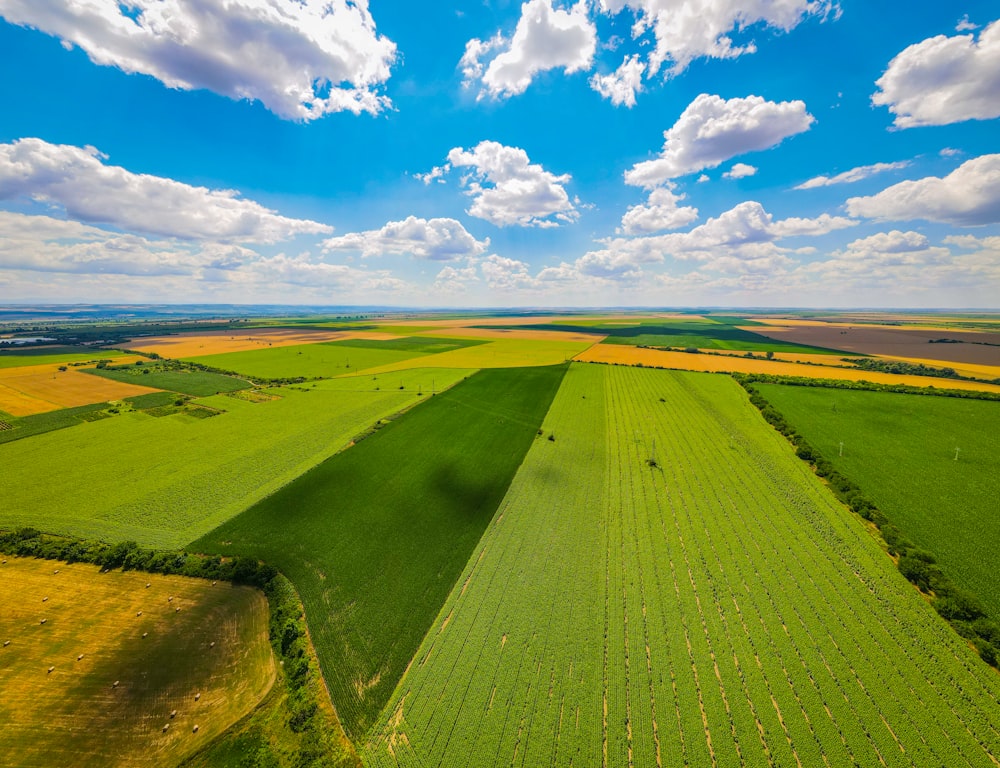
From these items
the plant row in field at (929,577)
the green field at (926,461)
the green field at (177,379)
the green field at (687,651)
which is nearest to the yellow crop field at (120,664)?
the green field at (687,651)

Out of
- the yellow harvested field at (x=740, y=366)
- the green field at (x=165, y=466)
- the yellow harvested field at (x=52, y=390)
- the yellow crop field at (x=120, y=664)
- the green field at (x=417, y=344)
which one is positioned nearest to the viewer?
the yellow crop field at (x=120, y=664)

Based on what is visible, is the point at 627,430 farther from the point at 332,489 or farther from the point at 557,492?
the point at 332,489

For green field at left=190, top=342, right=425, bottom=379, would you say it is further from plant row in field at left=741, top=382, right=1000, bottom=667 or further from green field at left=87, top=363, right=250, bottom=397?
plant row in field at left=741, top=382, right=1000, bottom=667

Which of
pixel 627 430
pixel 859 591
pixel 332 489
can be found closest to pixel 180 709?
pixel 332 489

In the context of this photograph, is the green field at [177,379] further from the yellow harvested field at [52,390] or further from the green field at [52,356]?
the green field at [52,356]

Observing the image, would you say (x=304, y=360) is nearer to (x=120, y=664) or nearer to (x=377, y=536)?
(x=377, y=536)

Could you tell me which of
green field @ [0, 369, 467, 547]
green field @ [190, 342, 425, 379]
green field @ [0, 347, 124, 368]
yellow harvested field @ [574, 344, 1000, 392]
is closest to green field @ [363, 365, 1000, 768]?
green field @ [0, 369, 467, 547]
